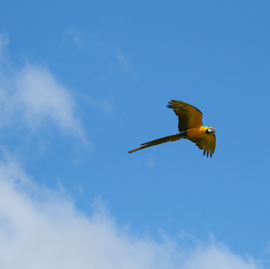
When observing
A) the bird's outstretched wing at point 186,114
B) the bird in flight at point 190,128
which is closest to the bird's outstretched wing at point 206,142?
the bird in flight at point 190,128

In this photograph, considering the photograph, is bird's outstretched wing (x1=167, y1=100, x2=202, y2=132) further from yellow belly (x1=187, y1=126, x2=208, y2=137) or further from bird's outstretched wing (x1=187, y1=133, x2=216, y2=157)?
bird's outstretched wing (x1=187, y1=133, x2=216, y2=157)

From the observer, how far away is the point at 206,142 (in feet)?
68.0

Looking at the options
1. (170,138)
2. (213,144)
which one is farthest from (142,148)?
(213,144)

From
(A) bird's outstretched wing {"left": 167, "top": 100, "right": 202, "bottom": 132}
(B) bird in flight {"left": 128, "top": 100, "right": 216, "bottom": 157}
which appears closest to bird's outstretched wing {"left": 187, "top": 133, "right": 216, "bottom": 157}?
(B) bird in flight {"left": 128, "top": 100, "right": 216, "bottom": 157}

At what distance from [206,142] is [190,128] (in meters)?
2.02

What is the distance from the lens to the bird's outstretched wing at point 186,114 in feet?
59.3

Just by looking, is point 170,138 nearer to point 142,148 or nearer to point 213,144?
point 142,148

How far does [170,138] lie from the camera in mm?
18391

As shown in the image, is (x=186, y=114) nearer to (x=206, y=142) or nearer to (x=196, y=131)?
(x=196, y=131)

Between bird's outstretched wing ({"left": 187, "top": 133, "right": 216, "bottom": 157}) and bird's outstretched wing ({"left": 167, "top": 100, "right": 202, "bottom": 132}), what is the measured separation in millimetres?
1421

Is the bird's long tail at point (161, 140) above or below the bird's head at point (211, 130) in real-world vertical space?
below

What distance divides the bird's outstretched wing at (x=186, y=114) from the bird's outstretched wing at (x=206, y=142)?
4.66 ft

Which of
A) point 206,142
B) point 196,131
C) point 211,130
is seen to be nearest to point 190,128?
point 196,131

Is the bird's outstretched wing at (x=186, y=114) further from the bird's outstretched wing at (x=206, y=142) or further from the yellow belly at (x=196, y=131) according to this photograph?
the bird's outstretched wing at (x=206, y=142)
